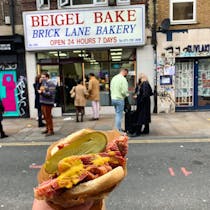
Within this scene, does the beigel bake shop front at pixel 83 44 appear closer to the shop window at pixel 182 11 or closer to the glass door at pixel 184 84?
the shop window at pixel 182 11

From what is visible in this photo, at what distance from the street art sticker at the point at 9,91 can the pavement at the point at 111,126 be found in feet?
1.39

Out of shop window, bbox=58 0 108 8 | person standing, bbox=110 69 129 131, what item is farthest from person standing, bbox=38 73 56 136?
shop window, bbox=58 0 108 8

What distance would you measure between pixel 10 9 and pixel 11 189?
8.86m

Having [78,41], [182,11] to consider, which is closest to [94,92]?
[78,41]

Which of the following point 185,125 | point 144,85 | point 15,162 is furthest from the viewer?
point 185,125

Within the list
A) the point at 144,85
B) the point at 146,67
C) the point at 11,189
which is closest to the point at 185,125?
the point at 144,85

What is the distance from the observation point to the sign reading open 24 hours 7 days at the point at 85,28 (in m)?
11.5

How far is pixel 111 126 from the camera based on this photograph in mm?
9734

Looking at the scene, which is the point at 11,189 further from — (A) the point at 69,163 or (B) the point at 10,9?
(B) the point at 10,9

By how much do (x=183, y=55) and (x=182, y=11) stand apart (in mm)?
1690

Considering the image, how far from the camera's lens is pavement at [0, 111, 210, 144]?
838 centimetres

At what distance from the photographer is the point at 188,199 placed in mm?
4305

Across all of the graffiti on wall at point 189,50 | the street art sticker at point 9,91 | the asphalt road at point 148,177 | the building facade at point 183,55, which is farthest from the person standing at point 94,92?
the asphalt road at point 148,177

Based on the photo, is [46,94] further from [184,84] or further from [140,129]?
[184,84]
